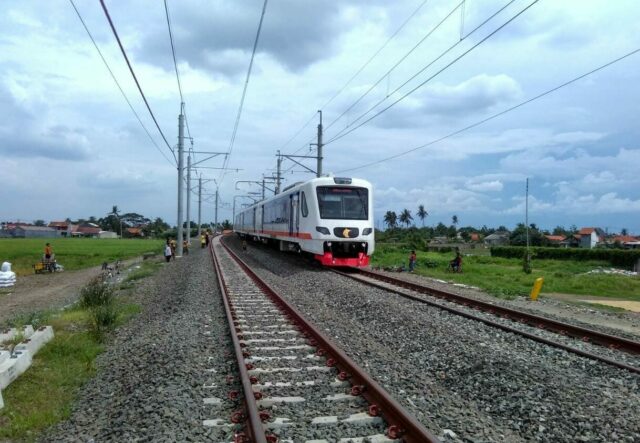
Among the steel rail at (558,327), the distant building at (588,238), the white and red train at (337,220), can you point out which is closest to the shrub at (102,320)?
the steel rail at (558,327)

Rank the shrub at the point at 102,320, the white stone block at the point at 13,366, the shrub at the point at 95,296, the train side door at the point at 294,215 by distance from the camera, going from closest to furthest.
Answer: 1. the white stone block at the point at 13,366
2. the shrub at the point at 102,320
3. the shrub at the point at 95,296
4. the train side door at the point at 294,215

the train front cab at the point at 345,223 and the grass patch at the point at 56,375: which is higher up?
the train front cab at the point at 345,223

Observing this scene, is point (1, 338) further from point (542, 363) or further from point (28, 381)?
point (542, 363)

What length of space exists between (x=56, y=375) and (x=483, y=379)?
17.0ft

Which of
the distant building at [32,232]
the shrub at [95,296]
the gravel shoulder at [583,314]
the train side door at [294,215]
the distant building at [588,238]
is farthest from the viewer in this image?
the distant building at [32,232]

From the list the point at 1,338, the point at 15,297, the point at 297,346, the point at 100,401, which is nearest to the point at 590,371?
the point at 297,346

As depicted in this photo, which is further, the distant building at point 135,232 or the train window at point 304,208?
the distant building at point 135,232

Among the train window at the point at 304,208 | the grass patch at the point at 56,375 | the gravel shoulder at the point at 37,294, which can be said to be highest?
the train window at the point at 304,208

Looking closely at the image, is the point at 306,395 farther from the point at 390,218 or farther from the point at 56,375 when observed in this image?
the point at 390,218

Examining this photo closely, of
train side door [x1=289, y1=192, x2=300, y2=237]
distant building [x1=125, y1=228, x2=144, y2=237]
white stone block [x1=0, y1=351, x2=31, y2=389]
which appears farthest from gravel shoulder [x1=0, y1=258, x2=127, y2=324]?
distant building [x1=125, y1=228, x2=144, y2=237]

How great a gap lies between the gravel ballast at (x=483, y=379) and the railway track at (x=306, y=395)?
0.36 m

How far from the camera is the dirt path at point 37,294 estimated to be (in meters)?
18.8

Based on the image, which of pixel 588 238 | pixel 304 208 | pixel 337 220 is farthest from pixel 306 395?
pixel 588 238

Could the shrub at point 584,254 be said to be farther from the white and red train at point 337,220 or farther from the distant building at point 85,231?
the distant building at point 85,231
